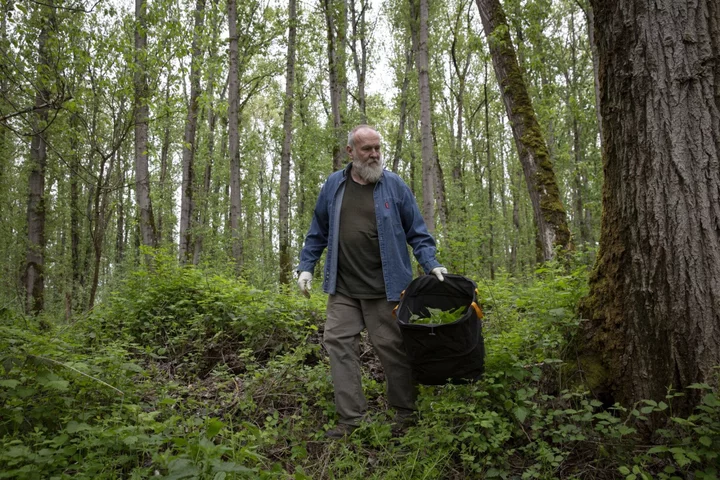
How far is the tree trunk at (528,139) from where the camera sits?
6.96m

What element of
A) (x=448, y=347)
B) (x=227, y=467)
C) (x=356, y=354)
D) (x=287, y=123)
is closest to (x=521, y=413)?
(x=448, y=347)

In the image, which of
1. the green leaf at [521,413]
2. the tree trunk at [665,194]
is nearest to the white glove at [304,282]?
the green leaf at [521,413]

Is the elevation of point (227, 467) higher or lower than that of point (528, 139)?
lower

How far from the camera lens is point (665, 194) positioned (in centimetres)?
294

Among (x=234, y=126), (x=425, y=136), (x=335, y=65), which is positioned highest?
(x=335, y=65)

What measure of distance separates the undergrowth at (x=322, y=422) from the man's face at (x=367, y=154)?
68.3 inches

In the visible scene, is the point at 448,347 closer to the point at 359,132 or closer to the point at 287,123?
the point at 359,132

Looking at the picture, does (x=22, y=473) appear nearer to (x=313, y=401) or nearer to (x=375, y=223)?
(x=313, y=401)

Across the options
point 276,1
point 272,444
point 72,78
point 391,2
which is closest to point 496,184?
point 391,2

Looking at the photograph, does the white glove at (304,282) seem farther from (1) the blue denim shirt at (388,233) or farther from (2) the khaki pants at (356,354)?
(2) the khaki pants at (356,354)

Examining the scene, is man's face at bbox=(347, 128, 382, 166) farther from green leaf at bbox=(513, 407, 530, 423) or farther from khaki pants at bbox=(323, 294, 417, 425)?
green leaf at bbox=(513, 407, 530, 423)

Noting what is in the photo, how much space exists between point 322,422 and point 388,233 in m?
1.72

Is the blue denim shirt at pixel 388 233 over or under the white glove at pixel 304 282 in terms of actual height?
over

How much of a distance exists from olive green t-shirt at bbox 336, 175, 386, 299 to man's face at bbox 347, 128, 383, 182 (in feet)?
0.69
